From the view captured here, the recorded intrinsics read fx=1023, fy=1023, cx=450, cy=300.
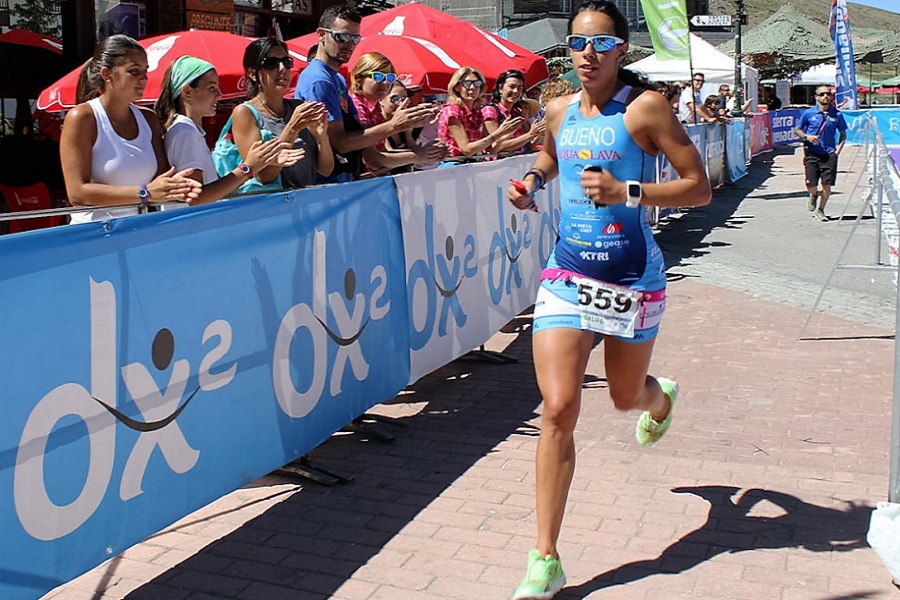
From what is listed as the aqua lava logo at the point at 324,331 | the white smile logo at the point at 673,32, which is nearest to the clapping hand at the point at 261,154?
the aqua lava logo at the point at 324,331

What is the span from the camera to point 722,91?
28.6 metres

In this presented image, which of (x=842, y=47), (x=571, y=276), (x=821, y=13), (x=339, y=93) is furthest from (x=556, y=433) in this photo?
(x=821, y=13)

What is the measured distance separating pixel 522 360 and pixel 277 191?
10.6 ft

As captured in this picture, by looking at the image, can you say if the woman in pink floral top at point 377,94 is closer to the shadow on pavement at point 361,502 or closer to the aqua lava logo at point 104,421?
the shadow on pavement at point 361,502

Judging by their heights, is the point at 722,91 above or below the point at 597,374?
above

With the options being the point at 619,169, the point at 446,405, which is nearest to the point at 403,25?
the point at 446,405

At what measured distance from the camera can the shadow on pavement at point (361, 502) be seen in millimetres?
3953

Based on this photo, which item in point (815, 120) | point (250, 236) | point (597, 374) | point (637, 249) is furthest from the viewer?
point (815, 120)

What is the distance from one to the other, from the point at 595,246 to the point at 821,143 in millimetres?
14089

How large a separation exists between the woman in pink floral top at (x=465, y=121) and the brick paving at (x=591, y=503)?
1.67 meters

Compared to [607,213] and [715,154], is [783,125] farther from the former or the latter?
[607,213]

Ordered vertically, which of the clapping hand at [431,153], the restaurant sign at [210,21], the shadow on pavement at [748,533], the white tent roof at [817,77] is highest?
the white tent roof at [817,77]

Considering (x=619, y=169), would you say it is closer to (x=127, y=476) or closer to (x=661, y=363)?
(x=127, y=476)

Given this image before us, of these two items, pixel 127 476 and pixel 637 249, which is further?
pixel 637 249
